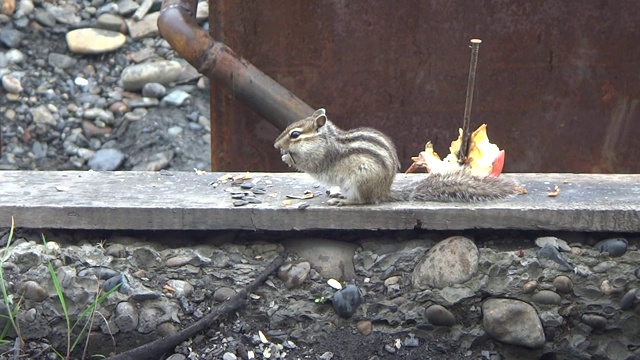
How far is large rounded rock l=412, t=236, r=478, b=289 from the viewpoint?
3.92 m

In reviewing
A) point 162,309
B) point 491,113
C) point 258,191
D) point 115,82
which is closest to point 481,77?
point 491,113

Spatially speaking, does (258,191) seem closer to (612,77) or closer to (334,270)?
(334,270)

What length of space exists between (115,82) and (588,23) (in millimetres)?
4469

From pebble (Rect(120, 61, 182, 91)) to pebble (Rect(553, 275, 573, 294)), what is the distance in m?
5.26

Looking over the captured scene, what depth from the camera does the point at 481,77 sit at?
5551 mm

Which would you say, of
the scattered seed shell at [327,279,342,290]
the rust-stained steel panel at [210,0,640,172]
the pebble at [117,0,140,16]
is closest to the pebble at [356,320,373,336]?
the scattered seed shell at [327,279,342,290]

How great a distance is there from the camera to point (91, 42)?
349 inches

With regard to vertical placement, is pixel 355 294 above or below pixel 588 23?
below

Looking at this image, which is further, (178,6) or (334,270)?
(178,6)

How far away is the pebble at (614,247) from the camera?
3.94 meters

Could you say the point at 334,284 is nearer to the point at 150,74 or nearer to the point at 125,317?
the point at 125,317

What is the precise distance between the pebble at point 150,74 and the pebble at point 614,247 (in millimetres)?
5265

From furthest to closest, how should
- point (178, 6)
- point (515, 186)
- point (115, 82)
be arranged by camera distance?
point (115, 82) < point (178, 6) < point (515, 186)

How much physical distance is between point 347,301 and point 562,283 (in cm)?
80
